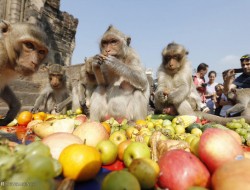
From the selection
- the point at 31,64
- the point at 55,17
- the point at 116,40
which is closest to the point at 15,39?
the point at 31,64

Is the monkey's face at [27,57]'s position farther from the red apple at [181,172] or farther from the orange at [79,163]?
the red apple at [181,172]

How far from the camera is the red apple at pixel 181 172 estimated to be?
1438 mm

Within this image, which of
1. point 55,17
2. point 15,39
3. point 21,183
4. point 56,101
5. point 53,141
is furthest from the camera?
point 55,17

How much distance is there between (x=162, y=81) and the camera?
6078 millimetres

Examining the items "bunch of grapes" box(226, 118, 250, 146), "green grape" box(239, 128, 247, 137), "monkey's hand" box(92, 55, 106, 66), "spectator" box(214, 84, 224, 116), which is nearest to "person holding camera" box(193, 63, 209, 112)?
"spectator" box(214, 84, 224, 116)

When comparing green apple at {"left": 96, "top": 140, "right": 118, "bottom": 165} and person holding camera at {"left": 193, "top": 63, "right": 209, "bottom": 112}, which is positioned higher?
person holding camera at {"left": 193, "top": 63, "right": 209, "bottom": 112}

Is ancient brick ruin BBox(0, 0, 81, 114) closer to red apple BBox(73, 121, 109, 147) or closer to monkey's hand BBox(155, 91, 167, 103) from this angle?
monkey's hand BBox(155, 91, 167, 103)

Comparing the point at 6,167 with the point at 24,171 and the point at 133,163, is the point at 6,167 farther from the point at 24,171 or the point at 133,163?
the point at 133,163

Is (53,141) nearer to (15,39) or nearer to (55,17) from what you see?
(15,39)

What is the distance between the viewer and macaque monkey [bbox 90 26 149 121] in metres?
4.68

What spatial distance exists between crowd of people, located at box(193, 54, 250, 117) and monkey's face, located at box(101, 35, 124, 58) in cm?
304

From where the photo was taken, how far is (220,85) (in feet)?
23.8

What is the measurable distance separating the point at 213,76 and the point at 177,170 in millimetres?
7503

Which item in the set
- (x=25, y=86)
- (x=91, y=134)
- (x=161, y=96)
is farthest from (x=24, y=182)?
(x=25, y=86)
